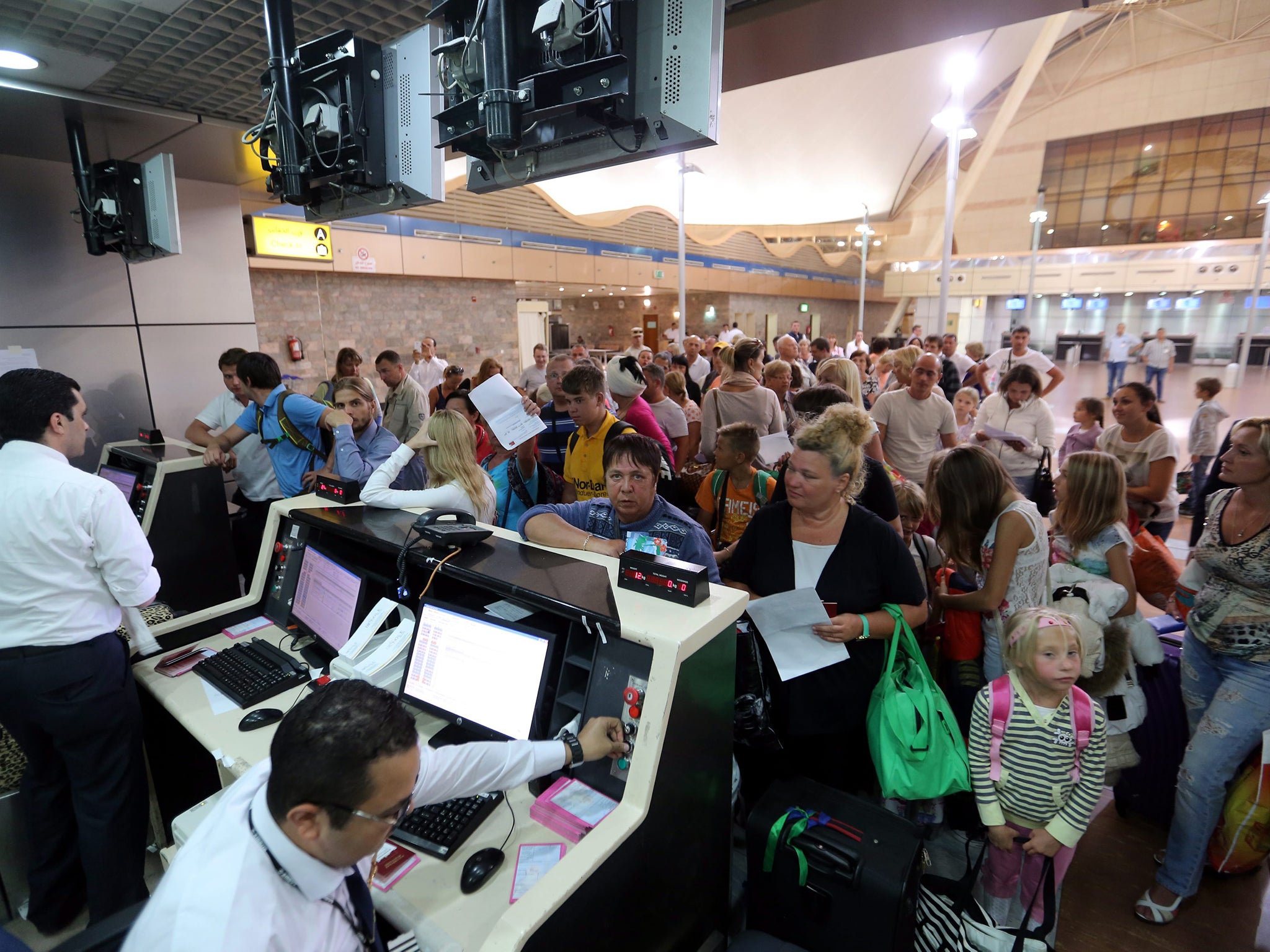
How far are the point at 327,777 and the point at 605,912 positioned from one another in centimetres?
72

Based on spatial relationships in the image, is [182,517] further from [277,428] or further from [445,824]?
[445,824]

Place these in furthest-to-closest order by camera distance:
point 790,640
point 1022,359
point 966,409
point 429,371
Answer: point 429,371 → point 1022,359 → point 966,409 → point 790,640

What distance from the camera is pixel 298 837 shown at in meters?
1.02

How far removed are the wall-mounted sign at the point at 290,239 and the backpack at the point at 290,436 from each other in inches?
220

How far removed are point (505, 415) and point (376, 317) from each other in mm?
8592

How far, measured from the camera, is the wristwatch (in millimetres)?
1504

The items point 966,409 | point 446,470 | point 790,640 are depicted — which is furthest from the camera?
point 966,409

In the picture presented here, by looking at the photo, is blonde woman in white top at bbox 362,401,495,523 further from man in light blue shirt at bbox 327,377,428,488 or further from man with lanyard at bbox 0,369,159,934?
man with lanyard at bbox 0,369,159,934

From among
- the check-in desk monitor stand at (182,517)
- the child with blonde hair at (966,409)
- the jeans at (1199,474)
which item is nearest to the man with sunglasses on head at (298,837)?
the check-in desk monitor stand at (182,517)

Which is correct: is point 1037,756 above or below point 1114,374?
below

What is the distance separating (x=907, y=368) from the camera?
17.8 feet

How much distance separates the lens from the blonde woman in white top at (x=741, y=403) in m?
4.47

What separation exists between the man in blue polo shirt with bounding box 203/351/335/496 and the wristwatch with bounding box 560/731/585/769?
264 cm

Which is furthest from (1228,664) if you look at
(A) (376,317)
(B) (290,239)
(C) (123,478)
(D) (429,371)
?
(A) (376,317)
